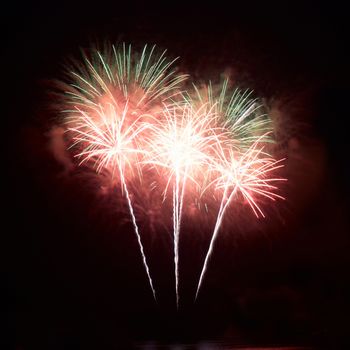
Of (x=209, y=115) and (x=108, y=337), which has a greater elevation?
(x=209, y=115)

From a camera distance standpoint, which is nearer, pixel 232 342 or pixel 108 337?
pixel 108 337

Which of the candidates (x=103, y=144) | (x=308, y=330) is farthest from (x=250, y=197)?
(x=308, y=330)

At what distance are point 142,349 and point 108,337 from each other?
5.94ft

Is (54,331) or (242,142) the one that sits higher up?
(242,142)

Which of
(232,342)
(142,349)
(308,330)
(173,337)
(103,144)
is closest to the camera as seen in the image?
(103,144)

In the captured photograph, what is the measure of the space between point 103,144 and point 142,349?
982cm

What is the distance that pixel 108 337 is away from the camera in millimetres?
22594

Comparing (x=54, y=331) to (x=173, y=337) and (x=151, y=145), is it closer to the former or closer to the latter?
(x=173, y=337)

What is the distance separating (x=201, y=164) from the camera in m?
19.5

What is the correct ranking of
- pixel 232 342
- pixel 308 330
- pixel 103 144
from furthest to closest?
1. pixel 308 330
2. pixel 232 342
3. pixel 103 144

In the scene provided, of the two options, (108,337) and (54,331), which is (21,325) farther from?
(108,337)

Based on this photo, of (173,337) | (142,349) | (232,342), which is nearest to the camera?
(142,349)

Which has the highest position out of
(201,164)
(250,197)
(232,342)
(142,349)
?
(201,164)

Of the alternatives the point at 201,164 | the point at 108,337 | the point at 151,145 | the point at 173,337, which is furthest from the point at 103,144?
the point at 173,337
